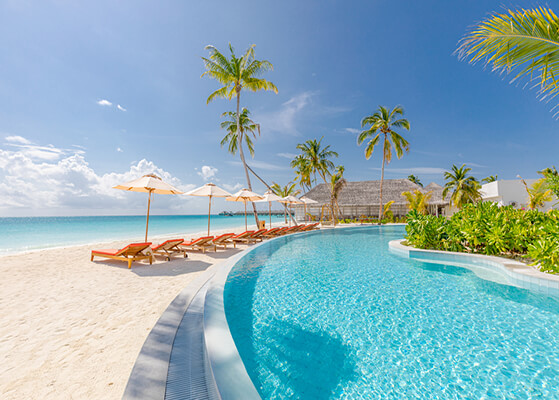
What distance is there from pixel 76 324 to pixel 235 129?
Result: 1685cm

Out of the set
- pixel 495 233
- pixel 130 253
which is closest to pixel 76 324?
pixel 130 253

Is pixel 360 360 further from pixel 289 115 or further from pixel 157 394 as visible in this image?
pixel 289 115

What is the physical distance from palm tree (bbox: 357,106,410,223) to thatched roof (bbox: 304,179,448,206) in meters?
8.65

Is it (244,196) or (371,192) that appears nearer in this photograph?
(244,196)

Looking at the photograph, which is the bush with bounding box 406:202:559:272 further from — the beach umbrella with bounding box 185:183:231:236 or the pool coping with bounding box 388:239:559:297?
the beach umbrella with bounding box 185:183:231:236

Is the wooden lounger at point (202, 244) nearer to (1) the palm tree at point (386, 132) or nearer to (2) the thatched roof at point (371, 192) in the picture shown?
(1) the palm tree at point (386, 132)

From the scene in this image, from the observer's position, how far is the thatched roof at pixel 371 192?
28.9m

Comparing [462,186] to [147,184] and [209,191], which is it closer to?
[209,191]

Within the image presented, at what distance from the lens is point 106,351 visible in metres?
2.27

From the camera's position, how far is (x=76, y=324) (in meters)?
2.87

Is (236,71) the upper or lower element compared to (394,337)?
upper

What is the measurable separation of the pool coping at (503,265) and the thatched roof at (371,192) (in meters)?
21.9

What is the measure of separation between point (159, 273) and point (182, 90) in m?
14.6

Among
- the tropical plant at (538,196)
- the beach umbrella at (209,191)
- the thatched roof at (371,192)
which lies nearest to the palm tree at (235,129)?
the beach umbrella at (209,191)
